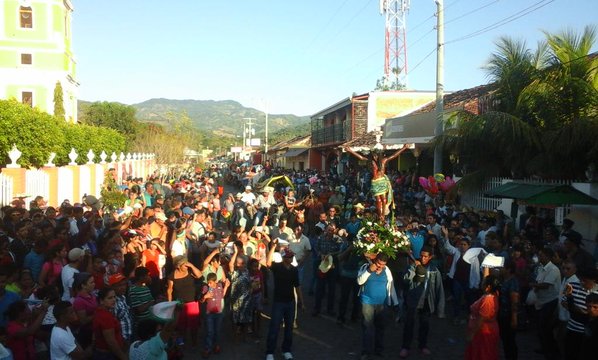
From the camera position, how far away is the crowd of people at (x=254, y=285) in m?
5.96

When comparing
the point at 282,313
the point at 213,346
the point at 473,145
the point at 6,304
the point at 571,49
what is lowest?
the point at 213,346

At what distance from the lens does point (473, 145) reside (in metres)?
15.4

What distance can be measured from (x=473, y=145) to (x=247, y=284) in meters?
8.90

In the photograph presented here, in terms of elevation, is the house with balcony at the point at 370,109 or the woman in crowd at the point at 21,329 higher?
the house with balcony at the point at 370,109

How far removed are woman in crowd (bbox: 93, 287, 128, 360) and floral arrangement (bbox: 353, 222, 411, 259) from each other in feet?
12.8

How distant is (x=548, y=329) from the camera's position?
7934mm

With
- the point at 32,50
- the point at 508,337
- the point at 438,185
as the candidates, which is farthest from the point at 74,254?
the point at 32,50

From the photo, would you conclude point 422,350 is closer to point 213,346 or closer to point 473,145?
point 213,346

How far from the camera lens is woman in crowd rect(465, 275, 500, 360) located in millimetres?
6742

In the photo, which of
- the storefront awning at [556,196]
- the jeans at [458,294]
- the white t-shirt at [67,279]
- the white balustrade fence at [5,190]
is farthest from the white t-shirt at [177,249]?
the storefront awning at [556,196]

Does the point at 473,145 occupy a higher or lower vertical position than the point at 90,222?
higher

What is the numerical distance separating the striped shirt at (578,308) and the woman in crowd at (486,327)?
80cm

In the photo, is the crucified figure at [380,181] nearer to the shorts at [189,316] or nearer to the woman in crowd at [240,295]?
the woman in crowd at [240,295]

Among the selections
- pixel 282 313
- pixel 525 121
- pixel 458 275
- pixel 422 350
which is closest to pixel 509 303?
pixel 422 350
